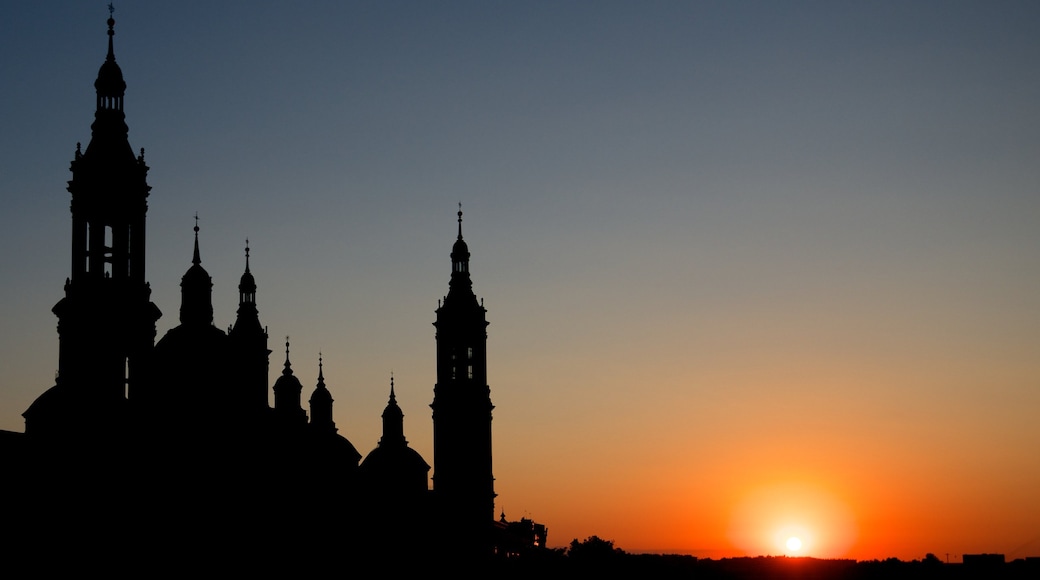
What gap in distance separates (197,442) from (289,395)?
18.7m

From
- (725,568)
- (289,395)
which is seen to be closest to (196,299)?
(289,395)

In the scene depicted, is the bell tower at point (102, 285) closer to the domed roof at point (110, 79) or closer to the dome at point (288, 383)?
the domed roof at point (110, 79)

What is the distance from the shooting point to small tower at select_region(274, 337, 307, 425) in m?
99.0

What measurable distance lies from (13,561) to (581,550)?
279 feet

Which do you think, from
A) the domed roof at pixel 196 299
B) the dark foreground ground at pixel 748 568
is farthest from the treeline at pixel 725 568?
the domed roof at pixel 196 299

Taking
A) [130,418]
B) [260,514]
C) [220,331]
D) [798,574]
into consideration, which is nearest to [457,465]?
[260,514]

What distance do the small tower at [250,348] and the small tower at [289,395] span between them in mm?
4230

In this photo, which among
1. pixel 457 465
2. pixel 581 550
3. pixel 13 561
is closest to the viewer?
pixel 13 561

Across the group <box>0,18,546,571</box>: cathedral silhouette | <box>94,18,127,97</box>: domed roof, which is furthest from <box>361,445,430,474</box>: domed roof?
<box>94,18,127,97</box>: domed roof

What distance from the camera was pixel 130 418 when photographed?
7394cm

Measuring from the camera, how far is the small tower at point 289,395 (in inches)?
3898

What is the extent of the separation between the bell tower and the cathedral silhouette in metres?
0.08

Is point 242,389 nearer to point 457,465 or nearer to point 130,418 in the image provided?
point 130,418

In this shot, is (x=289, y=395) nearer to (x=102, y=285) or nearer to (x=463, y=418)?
(x=463, y=418)
